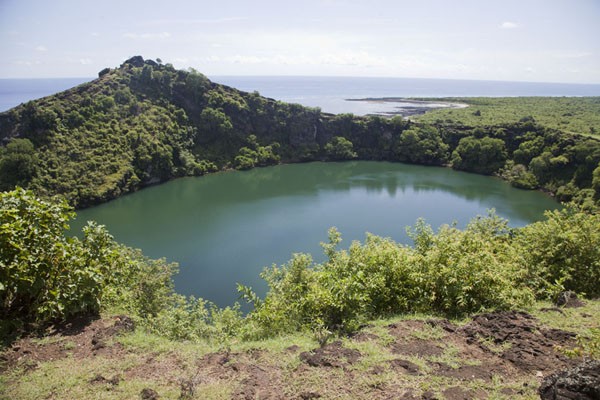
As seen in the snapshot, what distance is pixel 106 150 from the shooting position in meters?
62.4

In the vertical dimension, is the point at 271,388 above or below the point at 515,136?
below

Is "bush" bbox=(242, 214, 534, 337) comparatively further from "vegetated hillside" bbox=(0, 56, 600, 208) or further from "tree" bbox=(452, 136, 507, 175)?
"tree" bbox=(452, 136, 507, 175)

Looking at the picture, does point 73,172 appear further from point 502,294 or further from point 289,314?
point 502,294

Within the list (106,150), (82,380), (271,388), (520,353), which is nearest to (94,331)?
(82,380)

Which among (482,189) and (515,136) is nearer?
(482,189)

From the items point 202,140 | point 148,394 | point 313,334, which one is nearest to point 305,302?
point 313,334

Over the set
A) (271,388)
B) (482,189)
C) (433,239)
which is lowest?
(482,189)

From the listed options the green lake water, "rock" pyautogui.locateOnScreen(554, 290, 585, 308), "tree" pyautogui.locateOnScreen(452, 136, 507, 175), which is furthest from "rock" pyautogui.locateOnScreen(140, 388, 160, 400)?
"tree" pyautogui.locateOnScreen(452, 136, 507, 175)

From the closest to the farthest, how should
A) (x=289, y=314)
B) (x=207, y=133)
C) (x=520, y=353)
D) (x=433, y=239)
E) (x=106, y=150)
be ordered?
(x=520, y=353), (x=289, y=314), (x=433, y=239), (x=106, y=150), (x=207, y=133)

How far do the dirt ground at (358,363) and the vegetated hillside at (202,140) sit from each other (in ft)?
164

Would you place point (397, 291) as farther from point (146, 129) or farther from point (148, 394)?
point (146, 129)

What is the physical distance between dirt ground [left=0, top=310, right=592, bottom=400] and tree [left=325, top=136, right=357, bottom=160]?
76.4 metres

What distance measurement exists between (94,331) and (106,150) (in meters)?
59.3

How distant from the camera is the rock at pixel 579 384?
20.5ft
